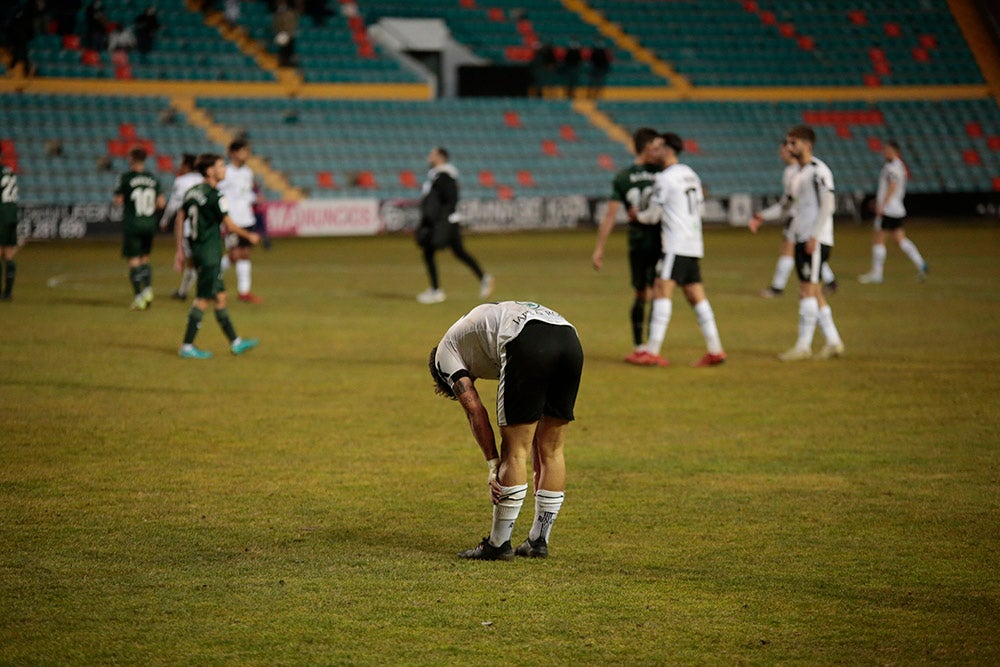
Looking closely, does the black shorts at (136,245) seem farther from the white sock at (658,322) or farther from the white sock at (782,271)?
the white sock at (782,271)

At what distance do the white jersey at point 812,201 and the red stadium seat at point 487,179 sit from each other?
24647 millimetres

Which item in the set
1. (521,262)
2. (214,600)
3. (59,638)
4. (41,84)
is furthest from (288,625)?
(41,84)

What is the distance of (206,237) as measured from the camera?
1356cm

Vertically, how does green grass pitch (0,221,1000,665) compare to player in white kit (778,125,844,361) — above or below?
below

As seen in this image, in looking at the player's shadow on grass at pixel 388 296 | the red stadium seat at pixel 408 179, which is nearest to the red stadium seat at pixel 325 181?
the red stadium seat at pixel 408 179

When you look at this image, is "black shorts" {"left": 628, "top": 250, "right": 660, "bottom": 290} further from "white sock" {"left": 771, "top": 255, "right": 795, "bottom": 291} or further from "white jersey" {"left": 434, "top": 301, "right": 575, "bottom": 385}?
"white jersey" {"left": 434, "top": 301, "right": 575, "bottom": 385}

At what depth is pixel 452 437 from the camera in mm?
9875

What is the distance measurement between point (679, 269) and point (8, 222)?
34.8 ft

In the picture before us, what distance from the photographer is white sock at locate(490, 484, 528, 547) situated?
20.6ft

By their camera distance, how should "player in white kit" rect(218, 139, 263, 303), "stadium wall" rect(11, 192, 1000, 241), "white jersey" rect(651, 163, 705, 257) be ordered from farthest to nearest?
"stadium wall" rect(11, 192, 1000, 241)
"player in white kit" rect(218, 139, 263, 303)
"white jersey" rect(651, 163, 705, 257)

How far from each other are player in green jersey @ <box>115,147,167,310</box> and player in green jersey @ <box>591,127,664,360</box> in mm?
7305

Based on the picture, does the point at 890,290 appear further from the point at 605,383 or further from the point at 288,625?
the point at 288,625

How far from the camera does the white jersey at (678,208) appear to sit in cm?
1300

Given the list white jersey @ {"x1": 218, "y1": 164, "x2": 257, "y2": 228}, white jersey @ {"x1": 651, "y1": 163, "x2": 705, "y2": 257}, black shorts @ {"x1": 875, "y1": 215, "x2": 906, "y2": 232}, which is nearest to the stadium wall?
white jersey @ {"x1": 218, "y1": 164, "x2": 257, "y2": 228}
